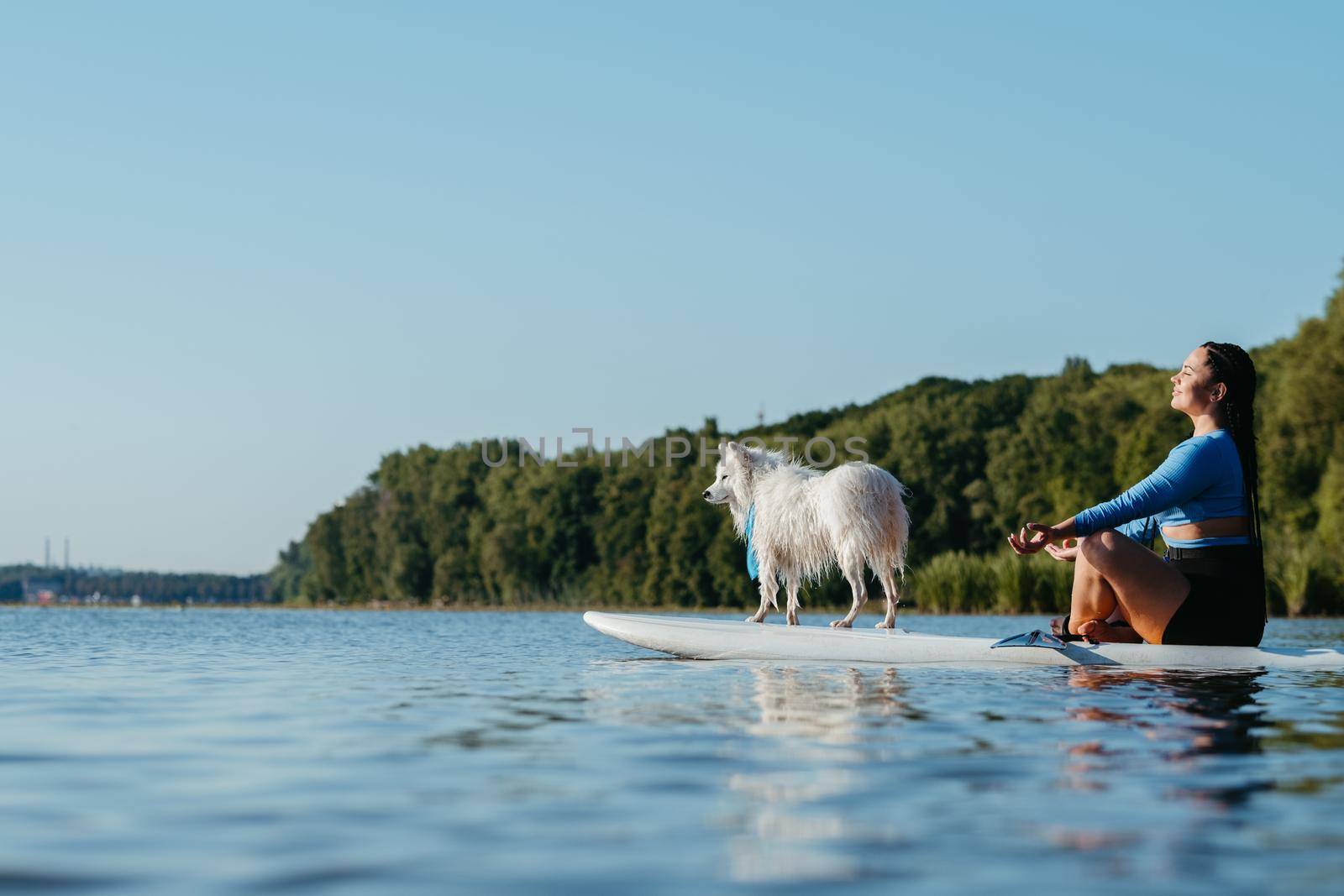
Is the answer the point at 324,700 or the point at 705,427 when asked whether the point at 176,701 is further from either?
the point at 705,427

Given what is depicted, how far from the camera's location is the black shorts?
29.0ft

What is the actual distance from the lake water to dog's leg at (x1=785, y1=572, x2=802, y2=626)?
148 inches

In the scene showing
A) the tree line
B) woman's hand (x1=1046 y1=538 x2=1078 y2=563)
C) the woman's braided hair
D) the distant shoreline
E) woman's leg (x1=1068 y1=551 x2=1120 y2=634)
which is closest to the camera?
the woman's braided hair

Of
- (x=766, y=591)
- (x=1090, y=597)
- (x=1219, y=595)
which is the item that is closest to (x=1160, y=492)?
(x=1219, y=595)

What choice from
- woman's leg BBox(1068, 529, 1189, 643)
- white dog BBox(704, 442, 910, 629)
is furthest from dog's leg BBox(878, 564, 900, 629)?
woman's leg BBox(1068, 529, 1189, 643)

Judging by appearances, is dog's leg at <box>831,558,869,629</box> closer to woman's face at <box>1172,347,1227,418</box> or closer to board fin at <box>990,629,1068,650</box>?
board fin at <box>990,629,1068,650</box>

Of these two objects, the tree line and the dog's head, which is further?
the tree line

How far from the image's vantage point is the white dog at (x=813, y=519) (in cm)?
1267

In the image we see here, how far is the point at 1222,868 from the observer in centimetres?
350

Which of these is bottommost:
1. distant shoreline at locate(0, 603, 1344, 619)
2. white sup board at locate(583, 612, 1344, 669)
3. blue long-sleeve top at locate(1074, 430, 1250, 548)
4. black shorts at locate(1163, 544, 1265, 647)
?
distant shoreline at locate(0, 603, 1344, 619)

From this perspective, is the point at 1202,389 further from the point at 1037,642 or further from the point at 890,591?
the point at 890,591

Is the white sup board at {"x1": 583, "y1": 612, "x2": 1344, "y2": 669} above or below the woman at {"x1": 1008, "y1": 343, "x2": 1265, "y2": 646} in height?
below

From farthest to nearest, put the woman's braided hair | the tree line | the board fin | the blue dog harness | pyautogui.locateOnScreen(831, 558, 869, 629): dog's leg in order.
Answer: the tree line, the blue dog harness, pyautogui.locateOnScreen(831, 558, 869, 629): dog's leg, the board fin, the woman's braided hair

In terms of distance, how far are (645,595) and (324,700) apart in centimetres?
7240
